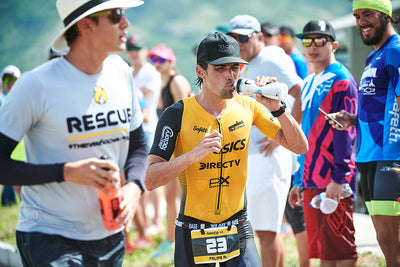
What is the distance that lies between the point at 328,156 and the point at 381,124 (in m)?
0.65

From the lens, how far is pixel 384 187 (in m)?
4.08

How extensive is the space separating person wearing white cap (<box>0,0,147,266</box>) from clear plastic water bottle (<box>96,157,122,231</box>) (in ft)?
0.11

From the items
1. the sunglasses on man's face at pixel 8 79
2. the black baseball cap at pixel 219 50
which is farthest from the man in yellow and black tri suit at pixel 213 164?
the sunglasses on man's face at pixel 8 79

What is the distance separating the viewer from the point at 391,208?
405 centimetres

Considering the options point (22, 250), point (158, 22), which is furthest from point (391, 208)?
point (158, 22)

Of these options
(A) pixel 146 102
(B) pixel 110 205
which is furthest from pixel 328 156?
(A) pixel 146 102

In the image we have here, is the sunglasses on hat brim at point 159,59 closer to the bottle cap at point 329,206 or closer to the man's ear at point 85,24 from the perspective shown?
the bottle cap at point 329,206

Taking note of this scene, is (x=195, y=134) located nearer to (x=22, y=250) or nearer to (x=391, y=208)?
(x=22, y=250)

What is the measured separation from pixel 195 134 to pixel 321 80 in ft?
5.55

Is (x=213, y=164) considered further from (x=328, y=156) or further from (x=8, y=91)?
(x=8, y=91)

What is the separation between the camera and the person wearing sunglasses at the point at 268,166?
16.7 feet

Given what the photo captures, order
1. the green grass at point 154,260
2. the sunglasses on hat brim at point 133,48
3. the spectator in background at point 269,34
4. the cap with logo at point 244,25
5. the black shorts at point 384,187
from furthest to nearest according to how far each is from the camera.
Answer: the sunglasses on hat brim at point 133,48, the spectator in background at point 269,34, the green grass at point 154,260, the cap with logo at point 244,25, the black shorts at point 384,187

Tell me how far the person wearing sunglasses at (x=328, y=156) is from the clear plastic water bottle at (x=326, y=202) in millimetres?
43

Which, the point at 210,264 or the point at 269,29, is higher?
the point at 269,29
